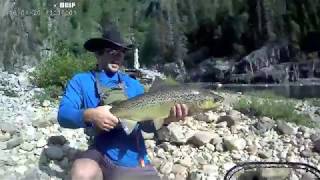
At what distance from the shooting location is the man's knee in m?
3.26

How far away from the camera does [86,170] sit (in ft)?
10.8

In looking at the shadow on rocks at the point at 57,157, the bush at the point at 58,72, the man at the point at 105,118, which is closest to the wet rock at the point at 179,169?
the shadow on rocks at the point at 57,157

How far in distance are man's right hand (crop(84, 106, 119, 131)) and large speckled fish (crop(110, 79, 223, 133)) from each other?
47 millimetres

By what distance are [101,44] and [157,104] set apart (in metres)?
0.48

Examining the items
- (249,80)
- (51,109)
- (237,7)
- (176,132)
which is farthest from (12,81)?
(237,7)

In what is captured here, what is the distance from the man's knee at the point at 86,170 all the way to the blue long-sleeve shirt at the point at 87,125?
0.13m

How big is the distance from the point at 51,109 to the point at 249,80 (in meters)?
31.1

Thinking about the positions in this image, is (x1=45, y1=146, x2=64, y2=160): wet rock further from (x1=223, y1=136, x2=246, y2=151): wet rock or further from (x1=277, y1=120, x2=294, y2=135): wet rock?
(x1=277, y1=120, x2=294, y2=135): wet rock

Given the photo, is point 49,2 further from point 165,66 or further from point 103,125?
point 103,125

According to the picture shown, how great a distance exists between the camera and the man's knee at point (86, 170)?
326 centimetres

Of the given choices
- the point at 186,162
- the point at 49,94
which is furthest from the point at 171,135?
the point at 49,94

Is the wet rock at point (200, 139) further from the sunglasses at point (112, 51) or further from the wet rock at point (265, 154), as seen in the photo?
the sunglasses at point (112, 51)

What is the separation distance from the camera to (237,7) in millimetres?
55969

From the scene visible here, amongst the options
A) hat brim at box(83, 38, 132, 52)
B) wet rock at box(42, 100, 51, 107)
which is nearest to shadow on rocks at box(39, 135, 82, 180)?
wet rock at box(42, 100, 51, 107)
